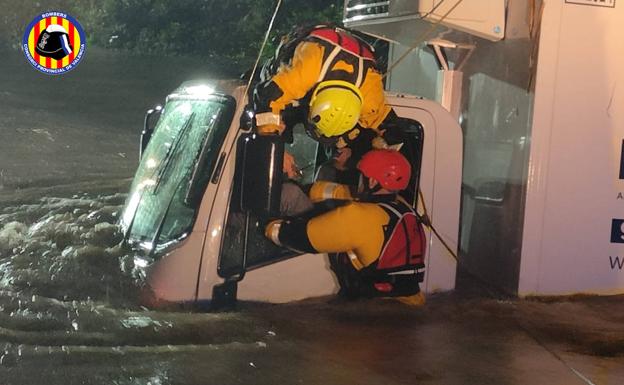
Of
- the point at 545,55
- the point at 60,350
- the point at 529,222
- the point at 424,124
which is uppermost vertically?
the point at 545,55

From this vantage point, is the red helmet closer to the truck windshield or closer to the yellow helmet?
the yellow helmet

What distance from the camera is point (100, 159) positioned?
1400 centimetres

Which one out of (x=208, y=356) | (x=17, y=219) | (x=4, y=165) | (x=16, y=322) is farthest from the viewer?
(x=4, y=165)

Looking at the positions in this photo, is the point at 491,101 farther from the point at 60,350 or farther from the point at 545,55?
the point at 60,350

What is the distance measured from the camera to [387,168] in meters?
4.29

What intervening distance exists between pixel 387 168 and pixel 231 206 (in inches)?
32.5

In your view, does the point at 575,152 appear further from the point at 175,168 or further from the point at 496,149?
the point at 175,168

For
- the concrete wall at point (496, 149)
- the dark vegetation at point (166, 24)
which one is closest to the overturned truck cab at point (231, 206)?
the concrete wall at point (496, 149)

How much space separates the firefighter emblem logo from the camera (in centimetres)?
1403

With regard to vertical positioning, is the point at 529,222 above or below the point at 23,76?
below

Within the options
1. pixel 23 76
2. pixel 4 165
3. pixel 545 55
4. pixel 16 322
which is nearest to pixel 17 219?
pixel 16 322

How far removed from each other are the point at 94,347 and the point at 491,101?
109 inches

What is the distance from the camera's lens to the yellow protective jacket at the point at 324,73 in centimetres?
422

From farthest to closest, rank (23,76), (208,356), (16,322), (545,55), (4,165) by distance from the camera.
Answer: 1. (23,76)
2. (4,165)
3. (545,55)
4. (16,322)
5. (208,356)
